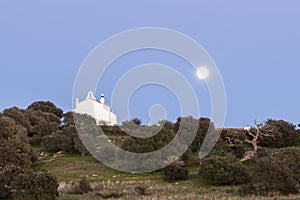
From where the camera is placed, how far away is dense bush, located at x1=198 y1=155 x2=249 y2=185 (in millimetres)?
33406

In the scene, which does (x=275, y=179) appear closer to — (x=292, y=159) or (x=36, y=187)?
(x=292, y=159)

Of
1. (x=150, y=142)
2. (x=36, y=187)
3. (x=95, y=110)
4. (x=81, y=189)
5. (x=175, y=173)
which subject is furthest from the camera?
(x=95, y=110)

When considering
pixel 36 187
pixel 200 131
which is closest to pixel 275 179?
pixel 36 187

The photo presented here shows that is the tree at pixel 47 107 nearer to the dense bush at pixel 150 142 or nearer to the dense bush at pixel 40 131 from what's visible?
the dense bush at pixel 40 131

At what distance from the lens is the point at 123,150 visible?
149ft

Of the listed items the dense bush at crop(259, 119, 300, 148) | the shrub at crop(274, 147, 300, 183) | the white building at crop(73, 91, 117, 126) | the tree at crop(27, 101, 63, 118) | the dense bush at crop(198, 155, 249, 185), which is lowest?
the dense bush at crop(198, 155, 249, 185)

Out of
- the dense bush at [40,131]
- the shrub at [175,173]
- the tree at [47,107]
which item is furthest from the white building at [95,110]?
the shrub at [175,173]

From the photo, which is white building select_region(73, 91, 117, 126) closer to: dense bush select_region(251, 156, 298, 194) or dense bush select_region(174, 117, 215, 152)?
dense bush select_region(174, 117, 215, 152)

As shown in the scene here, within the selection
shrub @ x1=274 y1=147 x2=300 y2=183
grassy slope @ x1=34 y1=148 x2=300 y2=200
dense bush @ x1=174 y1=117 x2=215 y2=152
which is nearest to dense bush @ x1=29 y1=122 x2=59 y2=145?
grassy slope @ x1=34 y1=148 x2=300 y2=200

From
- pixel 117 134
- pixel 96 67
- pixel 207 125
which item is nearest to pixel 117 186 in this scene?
pixel 96 67

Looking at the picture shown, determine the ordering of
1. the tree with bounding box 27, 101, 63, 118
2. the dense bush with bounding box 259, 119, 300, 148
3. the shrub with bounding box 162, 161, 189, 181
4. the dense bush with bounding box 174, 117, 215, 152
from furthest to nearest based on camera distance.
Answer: the tree with bounding box 27, 101, 63, 118, the dense bush with bounding box 259, 119, 300, 148, the dense bush with bounding box 174, 117, 215, 152, the shrub with bounding box 162, 161, 189, 181

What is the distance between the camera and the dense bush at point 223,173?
33406 millimetres

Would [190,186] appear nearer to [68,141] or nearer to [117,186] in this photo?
[117,186]

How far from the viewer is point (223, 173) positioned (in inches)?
1319
